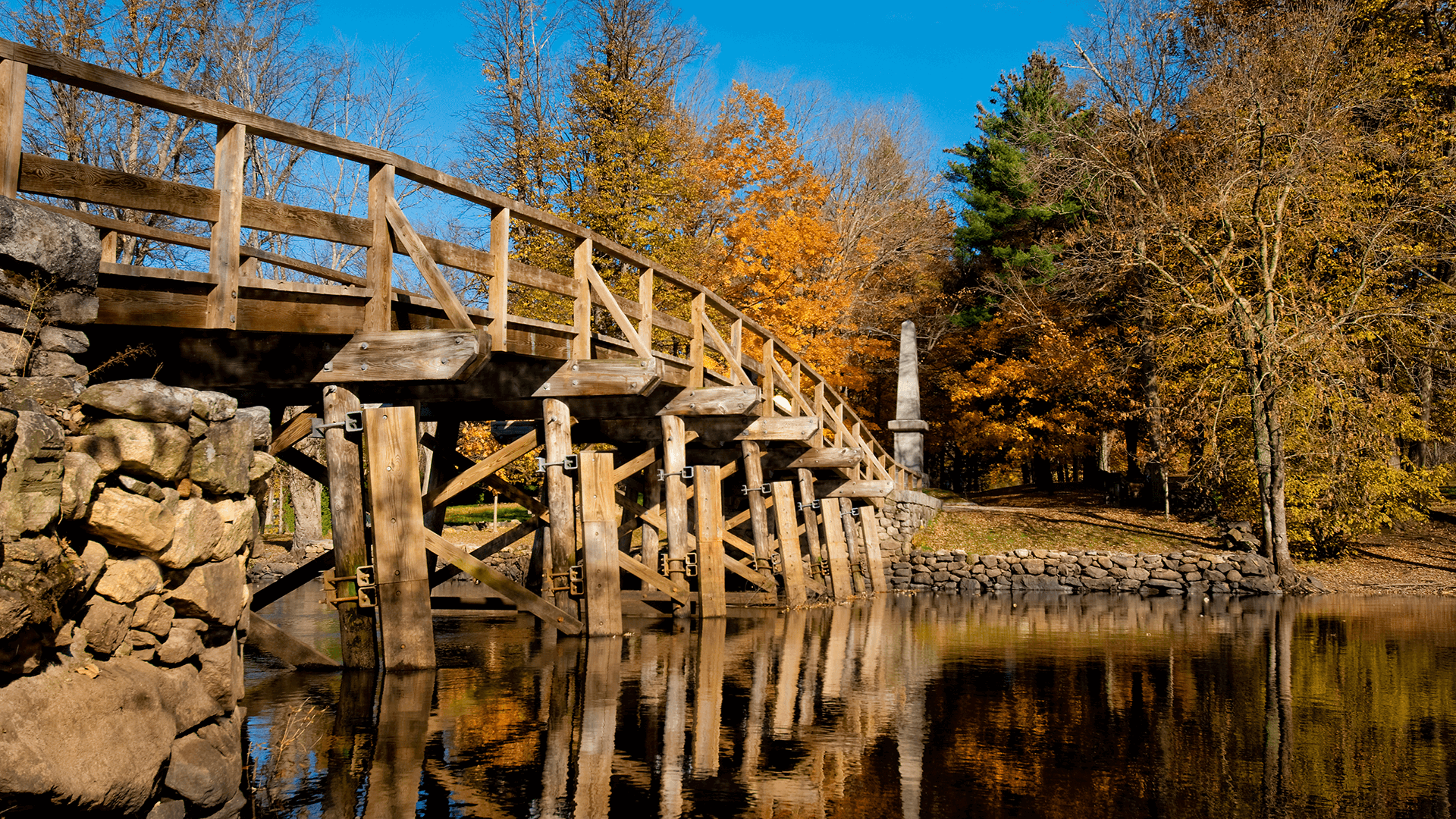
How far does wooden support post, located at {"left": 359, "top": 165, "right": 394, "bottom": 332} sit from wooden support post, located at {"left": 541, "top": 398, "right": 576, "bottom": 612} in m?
2.64

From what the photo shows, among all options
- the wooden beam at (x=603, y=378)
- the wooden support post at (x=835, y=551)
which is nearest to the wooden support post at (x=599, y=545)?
the wooden beam at (x=603, y=378)

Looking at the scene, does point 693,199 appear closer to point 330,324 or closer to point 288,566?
point 288,566

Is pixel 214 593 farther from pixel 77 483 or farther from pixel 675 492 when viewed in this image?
pixel 675 492

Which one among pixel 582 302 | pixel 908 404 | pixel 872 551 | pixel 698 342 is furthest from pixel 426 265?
pixel 908 404

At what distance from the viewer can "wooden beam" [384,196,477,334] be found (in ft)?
24.4

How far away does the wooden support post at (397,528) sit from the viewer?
25.7 feet

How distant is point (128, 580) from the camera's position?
12.9ft

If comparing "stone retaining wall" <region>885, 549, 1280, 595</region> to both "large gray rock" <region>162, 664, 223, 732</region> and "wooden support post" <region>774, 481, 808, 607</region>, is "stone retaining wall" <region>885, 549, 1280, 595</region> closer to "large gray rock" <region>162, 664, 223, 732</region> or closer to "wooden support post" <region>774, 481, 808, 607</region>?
"wooden support post" <region>774, 481, 808, 607</region>

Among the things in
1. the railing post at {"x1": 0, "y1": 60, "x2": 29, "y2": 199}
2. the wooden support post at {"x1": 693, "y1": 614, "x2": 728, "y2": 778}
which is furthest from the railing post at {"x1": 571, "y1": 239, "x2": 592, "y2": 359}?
the railing post at {"x1": 0, "y1": 60, "x2": 29, "y2": 199}

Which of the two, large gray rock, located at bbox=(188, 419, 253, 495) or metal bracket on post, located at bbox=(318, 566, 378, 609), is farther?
metal bracket on post, located at bbox=(318, 566, 378, 609)

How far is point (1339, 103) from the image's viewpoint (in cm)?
2227

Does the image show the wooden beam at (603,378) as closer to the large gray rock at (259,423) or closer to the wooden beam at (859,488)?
the large gray rock at (259,423)

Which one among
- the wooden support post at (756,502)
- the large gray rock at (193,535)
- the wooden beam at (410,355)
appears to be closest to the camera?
the large gray rock at (193,535)

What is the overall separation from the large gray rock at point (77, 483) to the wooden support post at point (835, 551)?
46.6 feet
